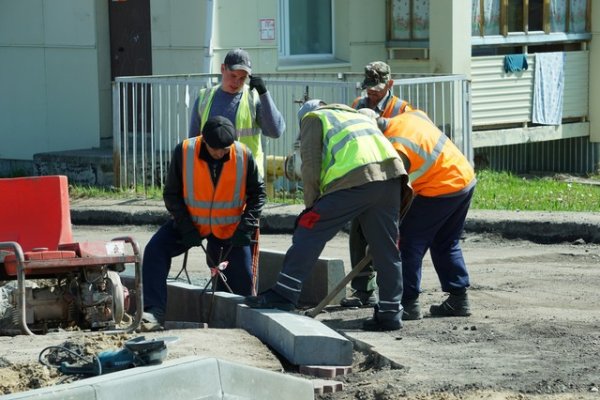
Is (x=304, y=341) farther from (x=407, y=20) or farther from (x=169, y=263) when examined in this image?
(x=407, y=20)

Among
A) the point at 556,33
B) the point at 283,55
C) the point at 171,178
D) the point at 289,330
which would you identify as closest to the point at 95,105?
the point at 283,55

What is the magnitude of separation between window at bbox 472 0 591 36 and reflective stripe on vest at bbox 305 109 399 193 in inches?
418

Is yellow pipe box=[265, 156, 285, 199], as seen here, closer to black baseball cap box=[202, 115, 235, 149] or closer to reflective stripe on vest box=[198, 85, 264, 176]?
reflective stripe on vest box=[198, 85, 264, 176]

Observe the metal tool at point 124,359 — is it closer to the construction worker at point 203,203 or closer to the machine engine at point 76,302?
the machine engine at point 76,302

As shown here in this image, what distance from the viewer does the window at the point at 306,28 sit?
719 inches

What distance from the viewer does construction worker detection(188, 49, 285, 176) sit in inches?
383

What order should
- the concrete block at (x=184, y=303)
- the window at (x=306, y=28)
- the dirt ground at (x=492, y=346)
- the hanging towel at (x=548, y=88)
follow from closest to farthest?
the dirt ground at (x=492, y=346), the concrete block at (x=184, y=303), the window at (x=306, y=28), the hanging towel at (x=548, y=88)

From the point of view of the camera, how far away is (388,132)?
28.9ft

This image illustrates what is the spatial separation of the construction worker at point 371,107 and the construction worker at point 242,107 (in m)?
0.78

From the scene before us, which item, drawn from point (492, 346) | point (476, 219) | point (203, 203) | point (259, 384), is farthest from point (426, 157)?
point (476, 219)

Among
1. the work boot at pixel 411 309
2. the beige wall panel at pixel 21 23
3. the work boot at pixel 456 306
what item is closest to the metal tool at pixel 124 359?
the work boot at pixel 411 309

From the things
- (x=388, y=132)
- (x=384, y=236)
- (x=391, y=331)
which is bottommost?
(x=391, y=331)

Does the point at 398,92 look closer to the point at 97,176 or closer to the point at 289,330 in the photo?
the point at 97,176

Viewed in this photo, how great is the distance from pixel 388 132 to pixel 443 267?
108cm
